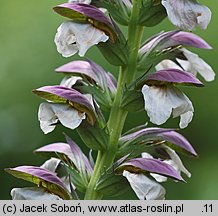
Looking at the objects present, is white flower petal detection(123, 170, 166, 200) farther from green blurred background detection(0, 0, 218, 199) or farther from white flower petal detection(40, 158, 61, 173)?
green blurred background detection(0, 0, 218, 199)

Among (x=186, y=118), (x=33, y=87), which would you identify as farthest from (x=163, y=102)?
(x=33, y=87)

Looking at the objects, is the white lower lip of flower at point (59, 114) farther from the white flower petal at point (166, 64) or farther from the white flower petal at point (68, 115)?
the white flower petal at point (166, 64)

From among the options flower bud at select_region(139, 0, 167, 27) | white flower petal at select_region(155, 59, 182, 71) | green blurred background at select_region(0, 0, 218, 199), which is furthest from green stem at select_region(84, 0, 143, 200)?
green blurred background at select_region(0, 0, 218, 199)

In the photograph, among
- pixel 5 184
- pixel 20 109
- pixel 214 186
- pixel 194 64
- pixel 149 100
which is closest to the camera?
pixel 149 100

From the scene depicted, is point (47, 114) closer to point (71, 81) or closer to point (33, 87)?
point (71, 81)

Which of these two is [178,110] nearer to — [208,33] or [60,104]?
[60,104]

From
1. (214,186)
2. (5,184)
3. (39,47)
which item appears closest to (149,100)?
(214,186)
